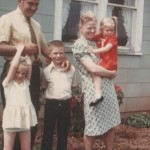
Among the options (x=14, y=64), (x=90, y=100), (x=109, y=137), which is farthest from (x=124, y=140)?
(x=14, y=64)

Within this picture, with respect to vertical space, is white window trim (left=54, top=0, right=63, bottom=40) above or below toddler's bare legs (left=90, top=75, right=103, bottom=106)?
above

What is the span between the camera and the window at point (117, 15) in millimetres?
8164

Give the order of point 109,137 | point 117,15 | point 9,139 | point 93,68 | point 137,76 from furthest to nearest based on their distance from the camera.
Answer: point 137,76 → point 117,15 → point 109,137 → point 93,68 → point 9,139

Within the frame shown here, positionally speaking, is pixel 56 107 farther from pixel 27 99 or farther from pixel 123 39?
pixel 123 39

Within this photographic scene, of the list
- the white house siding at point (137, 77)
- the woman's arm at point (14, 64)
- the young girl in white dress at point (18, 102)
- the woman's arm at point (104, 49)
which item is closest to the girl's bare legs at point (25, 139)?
the young girl in white dress at point (18, 102)

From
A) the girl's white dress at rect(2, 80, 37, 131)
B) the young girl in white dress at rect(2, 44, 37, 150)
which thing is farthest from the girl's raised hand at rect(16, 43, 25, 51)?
the girl's white dress at rect(2, 80, 37, 131)

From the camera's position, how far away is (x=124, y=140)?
7.41 metres

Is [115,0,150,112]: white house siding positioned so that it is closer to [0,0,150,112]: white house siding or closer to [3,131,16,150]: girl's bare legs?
[0,0,150,112]: white house siding

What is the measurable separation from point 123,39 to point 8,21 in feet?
15.4

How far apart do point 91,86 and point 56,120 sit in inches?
25.1

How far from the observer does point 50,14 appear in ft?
25.5

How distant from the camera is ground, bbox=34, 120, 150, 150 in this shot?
6.76 m

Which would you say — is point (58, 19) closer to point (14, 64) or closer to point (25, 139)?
point (14, 64)

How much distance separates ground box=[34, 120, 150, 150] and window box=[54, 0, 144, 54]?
1.65m
